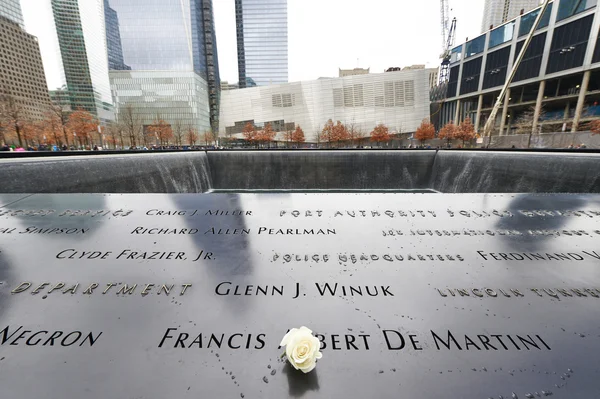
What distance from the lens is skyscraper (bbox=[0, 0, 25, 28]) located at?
225 ft

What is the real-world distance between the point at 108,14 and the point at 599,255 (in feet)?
441

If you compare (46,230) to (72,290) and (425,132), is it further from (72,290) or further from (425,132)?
(425,132)

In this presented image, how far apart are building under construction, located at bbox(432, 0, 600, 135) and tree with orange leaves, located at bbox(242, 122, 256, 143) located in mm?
41279

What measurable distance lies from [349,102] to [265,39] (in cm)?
6554

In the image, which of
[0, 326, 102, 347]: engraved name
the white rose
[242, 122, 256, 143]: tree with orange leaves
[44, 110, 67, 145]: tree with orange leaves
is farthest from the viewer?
[242, 122, 256, 143]: tree with orange leaves

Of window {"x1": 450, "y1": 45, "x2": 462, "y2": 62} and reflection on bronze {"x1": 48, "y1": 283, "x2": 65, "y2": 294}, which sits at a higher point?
window {"x1": 450, "y1": 45, "x2": 462, "y2": 62}

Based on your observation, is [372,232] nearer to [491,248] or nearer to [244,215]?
[491,248]

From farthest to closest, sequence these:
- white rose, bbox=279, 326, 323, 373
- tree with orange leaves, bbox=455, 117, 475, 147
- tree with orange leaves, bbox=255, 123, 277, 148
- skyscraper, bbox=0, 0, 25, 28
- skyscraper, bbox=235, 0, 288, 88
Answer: skyscraper, bbox=235, 0, 288, 88
skyscraper, bbox=0, 0, 25, 28
tree with orange leaves, bbox=255, 123, 277, 148
tree with orange leaves, bbox=455, 117, 475, 147
white rose, bbox=279, 326, 323, 373

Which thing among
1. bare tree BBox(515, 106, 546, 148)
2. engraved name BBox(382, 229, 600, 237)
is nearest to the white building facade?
bare tree BBox(515, 106, 546, 148)

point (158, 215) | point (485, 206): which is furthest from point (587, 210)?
point (158, 215)

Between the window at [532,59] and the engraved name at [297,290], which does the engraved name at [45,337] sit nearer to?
the engraved name at [297,290]

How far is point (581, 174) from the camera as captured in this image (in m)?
5.76

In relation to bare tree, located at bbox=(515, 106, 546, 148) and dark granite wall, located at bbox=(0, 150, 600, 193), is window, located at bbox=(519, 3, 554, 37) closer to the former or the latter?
bare tree, located at bbox=(515, 106, 546, 148)

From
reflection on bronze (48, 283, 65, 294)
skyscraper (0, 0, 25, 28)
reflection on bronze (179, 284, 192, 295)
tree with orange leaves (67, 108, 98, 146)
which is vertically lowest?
reflection on bronze (179, 284, 192, 295)
